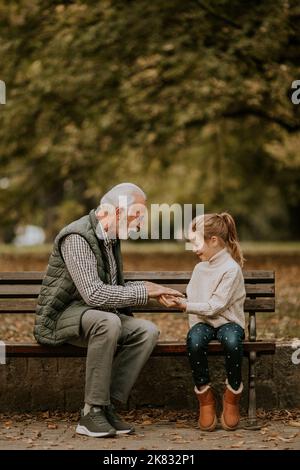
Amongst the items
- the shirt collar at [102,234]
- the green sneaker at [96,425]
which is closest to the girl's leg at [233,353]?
the green sneaker at [96,425]

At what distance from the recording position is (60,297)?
5375 mm

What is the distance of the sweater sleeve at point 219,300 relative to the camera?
5391 millimetres

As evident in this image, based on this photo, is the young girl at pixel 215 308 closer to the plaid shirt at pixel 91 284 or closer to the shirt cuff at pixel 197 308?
the shirt cuff at pixel 197 308

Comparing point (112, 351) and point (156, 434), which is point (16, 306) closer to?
point (112, 351)

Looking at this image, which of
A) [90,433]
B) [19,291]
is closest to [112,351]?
[90,433]

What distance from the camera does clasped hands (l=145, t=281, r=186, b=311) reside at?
5.45m

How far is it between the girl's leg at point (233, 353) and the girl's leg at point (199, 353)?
11cm

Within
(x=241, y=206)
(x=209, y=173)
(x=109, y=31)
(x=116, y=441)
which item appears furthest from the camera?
(x=241, y=206)

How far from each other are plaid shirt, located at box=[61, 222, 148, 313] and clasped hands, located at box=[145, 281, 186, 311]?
0.07m

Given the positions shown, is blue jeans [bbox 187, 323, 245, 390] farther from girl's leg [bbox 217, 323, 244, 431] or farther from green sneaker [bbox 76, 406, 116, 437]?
green sneaker [bbox 76, 406, 116, 437]
